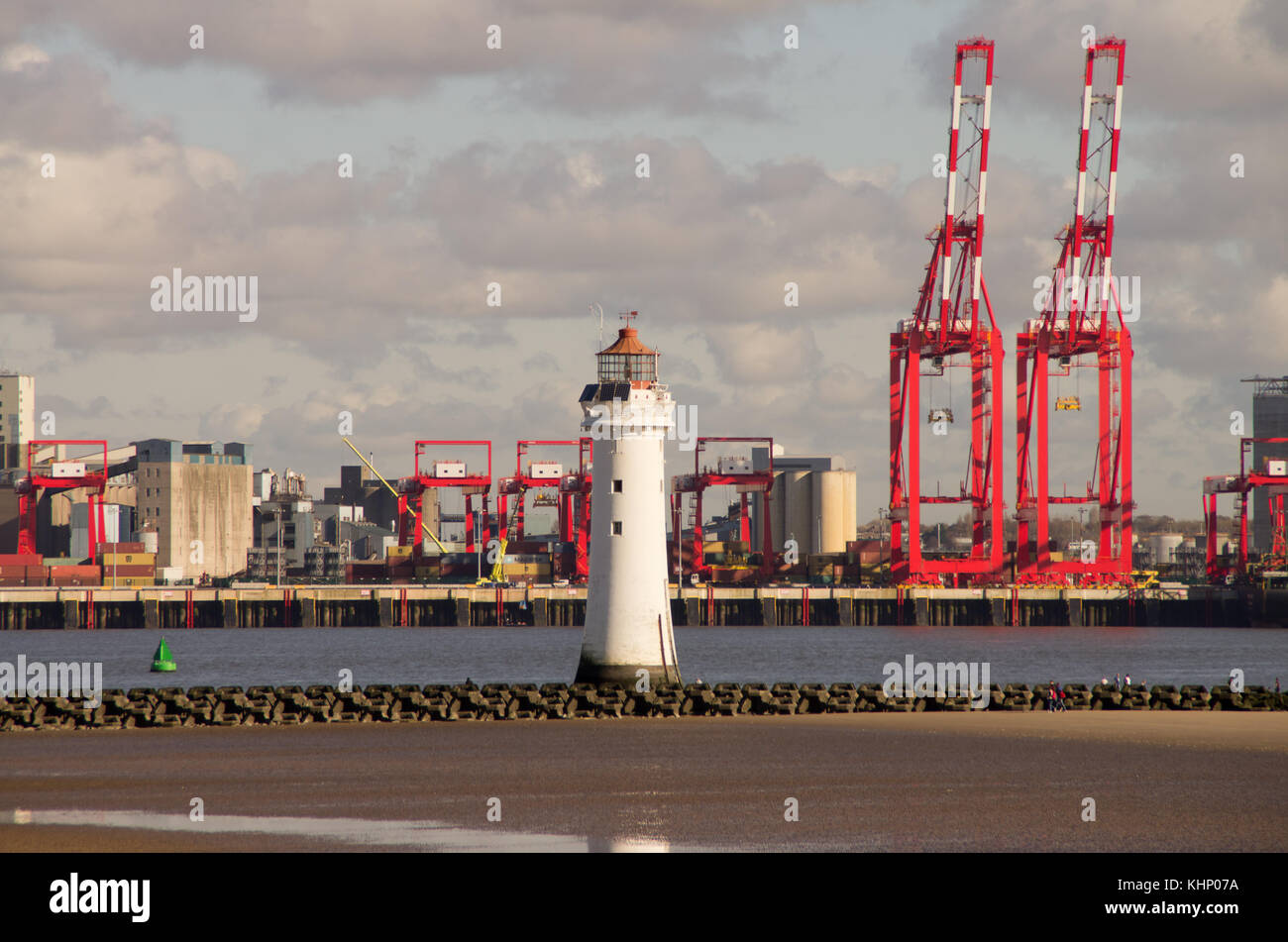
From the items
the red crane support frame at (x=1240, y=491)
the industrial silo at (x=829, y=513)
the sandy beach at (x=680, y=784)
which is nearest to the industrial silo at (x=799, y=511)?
the industrial silo at (x=829, y=513)

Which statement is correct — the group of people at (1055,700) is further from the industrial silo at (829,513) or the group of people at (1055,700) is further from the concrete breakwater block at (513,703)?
the industrial silo at (829,513)

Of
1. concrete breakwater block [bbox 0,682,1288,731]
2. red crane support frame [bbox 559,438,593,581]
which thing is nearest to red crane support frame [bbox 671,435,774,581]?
red crane support frame [bbox 559,438,593,581]

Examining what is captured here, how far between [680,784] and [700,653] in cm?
6256

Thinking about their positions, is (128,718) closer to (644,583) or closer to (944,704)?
(644,583)

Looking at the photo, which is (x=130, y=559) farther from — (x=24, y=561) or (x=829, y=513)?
(x=829, y=513)

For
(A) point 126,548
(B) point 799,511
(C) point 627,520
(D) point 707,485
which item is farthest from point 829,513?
(C) point 627,520

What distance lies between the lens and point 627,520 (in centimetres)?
4128

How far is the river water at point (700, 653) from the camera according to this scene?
234 ft

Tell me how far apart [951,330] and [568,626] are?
3975 cm

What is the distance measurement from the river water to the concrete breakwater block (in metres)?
20.5

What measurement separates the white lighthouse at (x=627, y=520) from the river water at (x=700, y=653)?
74.2 ft

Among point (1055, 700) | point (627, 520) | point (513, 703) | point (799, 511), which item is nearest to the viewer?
point (627, 520)
